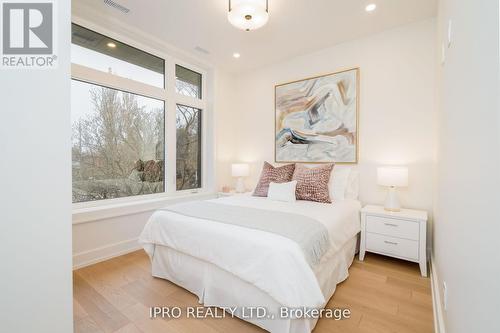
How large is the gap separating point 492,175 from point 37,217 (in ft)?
4.35

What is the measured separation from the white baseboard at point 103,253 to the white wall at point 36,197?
2088 mm

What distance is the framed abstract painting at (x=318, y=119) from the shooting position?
305 centimetres

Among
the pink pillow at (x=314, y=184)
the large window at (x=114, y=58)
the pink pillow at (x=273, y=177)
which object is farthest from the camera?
the pink pillow at (x=273, y=177)

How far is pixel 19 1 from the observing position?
682 mm

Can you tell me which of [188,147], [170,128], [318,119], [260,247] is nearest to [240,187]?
[188,147]

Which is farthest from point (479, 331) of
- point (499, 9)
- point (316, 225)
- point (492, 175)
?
point (316, 225)

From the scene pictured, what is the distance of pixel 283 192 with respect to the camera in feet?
8.93

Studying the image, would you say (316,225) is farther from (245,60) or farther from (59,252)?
(245,60)

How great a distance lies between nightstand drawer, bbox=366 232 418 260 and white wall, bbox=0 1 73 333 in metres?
2.66

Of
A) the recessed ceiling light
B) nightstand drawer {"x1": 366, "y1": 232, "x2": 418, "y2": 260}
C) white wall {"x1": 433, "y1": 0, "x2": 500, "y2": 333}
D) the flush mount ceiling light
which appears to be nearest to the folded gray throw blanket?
white wall {"x1": 433, "y1": 0, "x2": 500, "y2": 333}

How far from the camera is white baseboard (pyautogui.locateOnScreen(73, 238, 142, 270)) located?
7.84ft

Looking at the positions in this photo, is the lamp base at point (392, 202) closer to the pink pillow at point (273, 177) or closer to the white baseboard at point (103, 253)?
the pink pillow at point (273, 177)

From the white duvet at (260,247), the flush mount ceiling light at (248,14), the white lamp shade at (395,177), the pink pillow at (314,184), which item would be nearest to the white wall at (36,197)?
the white duvet at (260,247)

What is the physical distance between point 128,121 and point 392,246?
352cm
